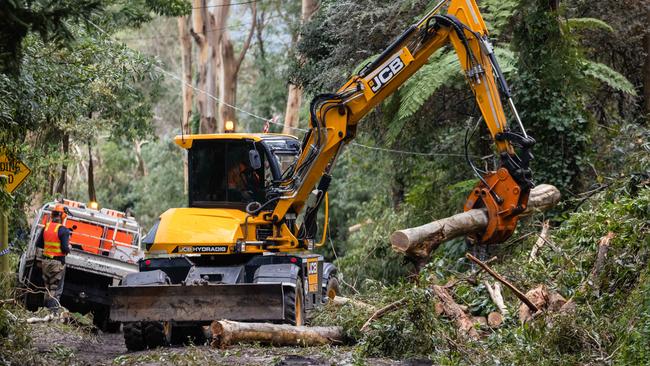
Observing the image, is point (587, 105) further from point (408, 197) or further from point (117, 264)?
point (117, 264)

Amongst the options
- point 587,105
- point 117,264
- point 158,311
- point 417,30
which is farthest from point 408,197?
point 158,311

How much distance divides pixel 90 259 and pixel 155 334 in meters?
4.99

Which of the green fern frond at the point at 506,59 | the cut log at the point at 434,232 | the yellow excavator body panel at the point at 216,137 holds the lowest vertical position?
the cut log at the point at 434,232

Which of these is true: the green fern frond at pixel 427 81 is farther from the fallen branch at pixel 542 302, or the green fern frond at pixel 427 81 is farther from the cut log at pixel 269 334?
the fallen branch at pixel 542 302

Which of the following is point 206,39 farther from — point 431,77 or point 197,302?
point 197,302

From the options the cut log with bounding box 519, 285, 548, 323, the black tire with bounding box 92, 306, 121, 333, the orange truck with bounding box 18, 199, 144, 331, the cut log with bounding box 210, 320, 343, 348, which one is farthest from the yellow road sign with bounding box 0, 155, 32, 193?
the cut log with bounding box 519, 285, 548, 323

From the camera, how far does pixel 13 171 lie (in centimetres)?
1866

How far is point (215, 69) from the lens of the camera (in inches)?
1379

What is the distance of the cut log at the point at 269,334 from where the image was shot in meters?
13.4

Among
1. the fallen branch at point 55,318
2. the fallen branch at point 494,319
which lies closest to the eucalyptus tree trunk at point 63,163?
the fallen branch at point 55,318

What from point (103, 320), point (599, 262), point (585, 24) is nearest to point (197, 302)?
point (599, 262)

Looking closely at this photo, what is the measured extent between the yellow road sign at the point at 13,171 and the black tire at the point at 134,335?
4908mm

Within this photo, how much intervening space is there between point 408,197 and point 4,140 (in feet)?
36.6

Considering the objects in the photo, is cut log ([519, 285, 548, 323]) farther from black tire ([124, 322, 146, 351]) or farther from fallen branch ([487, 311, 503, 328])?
black tire ([124, 322, 146, 351])
